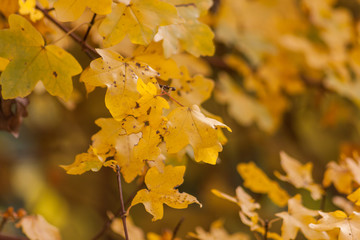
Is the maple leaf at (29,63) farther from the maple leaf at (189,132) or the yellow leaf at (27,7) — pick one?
the maple leaf at (189,132)

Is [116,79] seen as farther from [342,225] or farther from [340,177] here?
[340,177]

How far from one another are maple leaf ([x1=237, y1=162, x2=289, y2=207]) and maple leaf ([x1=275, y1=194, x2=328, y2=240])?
0.35 feet

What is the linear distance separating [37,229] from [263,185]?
1.80ft

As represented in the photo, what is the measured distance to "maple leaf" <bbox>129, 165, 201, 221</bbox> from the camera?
707mm

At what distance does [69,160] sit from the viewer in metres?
2.22

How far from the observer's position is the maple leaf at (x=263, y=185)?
968 millimetres

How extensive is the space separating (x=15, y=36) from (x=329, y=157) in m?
1.81

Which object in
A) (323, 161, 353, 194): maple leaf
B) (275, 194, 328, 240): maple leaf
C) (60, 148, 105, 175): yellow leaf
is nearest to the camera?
(60, 148, 105, 175): yellow leaf

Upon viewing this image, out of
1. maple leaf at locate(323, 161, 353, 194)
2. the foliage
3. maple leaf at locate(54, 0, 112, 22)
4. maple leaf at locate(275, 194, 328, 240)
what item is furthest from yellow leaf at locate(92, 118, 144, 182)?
maple leaf at locate(323, 161, 353, 194)

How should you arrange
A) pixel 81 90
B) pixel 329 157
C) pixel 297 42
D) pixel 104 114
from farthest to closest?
1. pixel 329 157
2. pixel 104 114
3. pixel 81 90
4. pixel 297 42

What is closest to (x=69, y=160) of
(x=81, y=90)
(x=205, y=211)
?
(x=81, y=90)

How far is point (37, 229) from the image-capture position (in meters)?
0.89

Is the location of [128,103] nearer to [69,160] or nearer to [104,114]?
[104,114]

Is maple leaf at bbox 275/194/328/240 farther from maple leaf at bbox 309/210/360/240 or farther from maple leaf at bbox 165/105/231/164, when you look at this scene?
maple leaf at bbox 165/105/231/164
